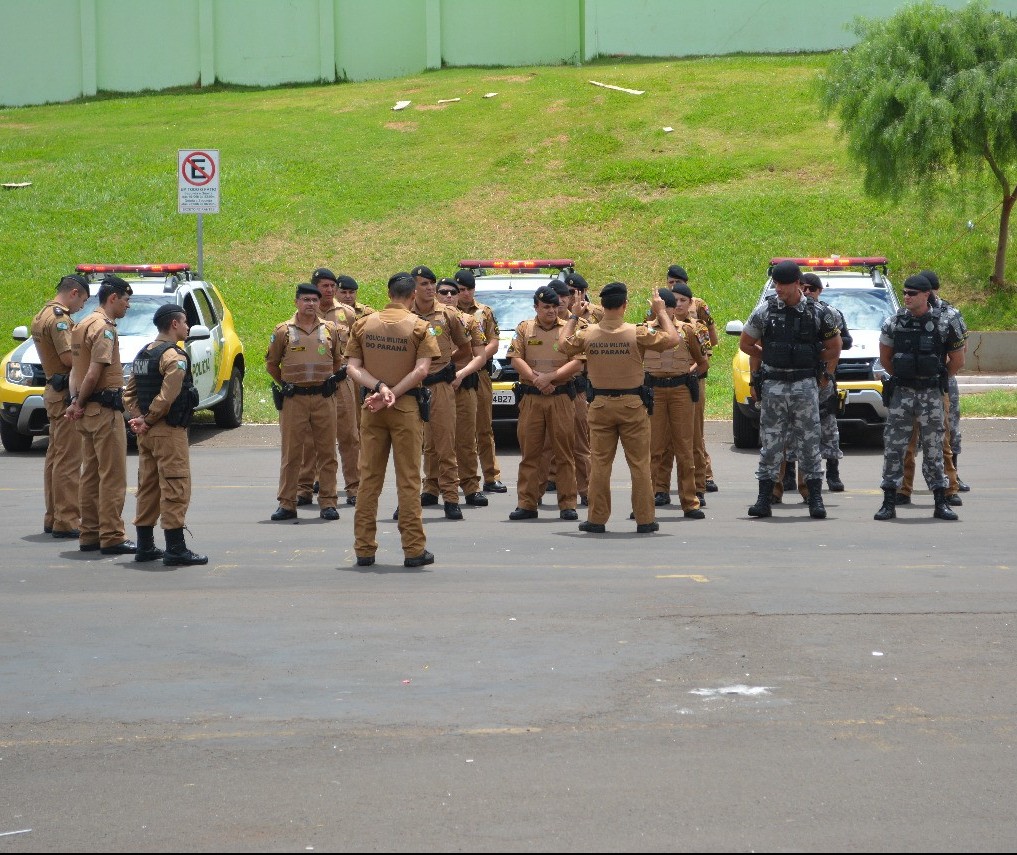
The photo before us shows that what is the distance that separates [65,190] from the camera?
32469mm

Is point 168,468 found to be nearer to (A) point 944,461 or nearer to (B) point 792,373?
(B) point 792,373

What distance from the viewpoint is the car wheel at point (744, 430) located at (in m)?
16.3

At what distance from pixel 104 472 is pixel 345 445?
286 centimetres

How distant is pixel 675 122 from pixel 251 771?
3213 centimetres

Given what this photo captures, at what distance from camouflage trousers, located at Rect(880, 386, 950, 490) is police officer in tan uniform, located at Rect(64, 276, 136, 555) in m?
5.76

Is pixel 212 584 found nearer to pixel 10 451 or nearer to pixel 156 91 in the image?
pixel 10 451

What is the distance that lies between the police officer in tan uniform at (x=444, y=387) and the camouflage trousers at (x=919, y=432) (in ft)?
11.3

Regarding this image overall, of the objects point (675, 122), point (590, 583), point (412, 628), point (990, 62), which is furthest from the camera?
point (675, 122)

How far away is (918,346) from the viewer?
37.3ft

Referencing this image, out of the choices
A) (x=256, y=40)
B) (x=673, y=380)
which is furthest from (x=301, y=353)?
(x=256, y=40)

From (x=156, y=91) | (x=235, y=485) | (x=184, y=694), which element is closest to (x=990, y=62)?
(x=235, y=485)

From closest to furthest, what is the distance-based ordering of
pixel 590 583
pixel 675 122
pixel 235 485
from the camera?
pixel 590 583
pixel 235 485
pixel 675 122

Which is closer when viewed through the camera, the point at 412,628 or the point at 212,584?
the point at 412,628

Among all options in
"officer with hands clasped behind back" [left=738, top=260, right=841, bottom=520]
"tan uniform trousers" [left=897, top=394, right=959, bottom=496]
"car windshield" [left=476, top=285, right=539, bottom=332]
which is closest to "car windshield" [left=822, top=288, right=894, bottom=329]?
"car windshield" [left=476, top=285, right=539, bottom=332]
